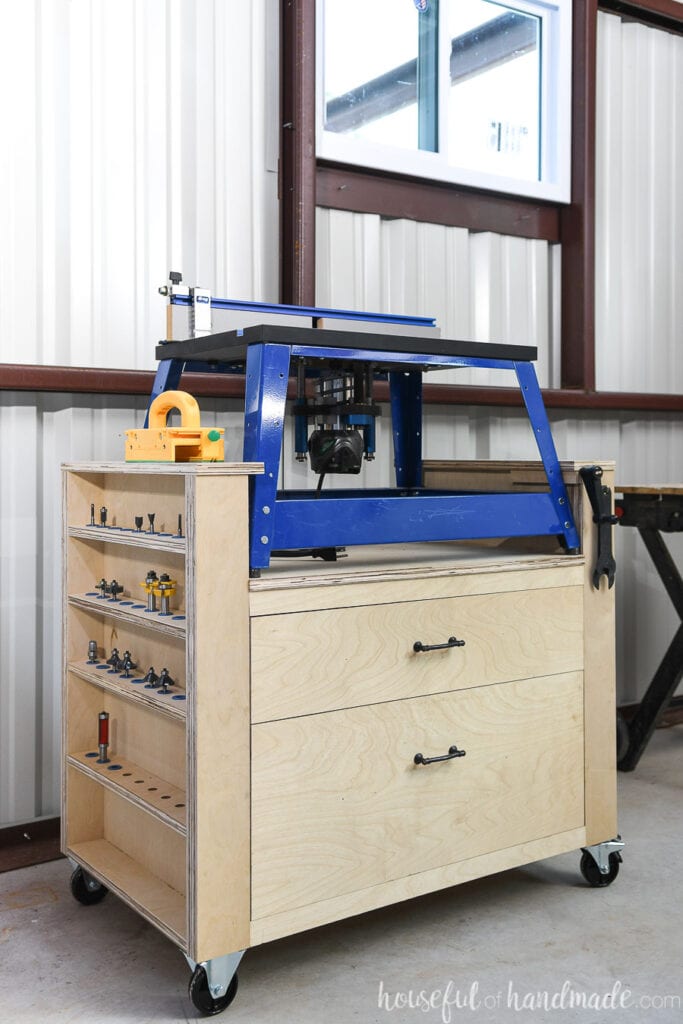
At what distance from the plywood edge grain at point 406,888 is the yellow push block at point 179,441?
2.61 ft

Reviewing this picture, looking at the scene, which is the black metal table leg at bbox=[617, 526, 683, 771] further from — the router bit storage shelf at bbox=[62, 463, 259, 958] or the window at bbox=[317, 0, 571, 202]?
the router bit storage shelf at bbox=[62, 463, 259, 958]

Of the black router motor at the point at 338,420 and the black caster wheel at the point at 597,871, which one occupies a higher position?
the black router motor at the point at 338,420

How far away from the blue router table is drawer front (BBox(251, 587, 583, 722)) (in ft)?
0.41

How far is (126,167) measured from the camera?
241 cm

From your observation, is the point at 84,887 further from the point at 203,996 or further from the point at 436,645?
the point at 436,645

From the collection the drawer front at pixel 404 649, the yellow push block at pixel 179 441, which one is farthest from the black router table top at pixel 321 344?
the drawer front at pixel 404 649

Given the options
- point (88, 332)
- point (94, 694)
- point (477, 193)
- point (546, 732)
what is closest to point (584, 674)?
point (546, 732)

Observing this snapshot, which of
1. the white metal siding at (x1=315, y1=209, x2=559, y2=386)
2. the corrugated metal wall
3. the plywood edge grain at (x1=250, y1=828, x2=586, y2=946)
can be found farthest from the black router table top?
the corrugated metal wall

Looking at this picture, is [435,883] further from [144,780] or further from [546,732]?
[144,780]

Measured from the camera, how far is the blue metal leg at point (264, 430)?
167 cm

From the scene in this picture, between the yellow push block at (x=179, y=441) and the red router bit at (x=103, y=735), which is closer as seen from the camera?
the yellow push block at (x=179, y=441)

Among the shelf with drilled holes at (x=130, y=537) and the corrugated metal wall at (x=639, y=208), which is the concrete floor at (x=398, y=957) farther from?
the corrugated metal wall at (x=639, y=208)

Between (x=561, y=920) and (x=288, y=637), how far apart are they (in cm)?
86

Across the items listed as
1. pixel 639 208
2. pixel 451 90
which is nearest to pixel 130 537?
pixel 451 90
